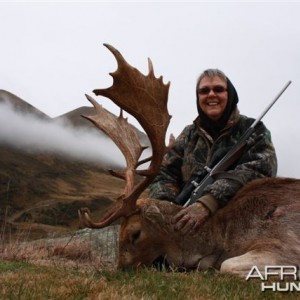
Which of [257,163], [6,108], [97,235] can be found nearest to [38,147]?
[6,108]

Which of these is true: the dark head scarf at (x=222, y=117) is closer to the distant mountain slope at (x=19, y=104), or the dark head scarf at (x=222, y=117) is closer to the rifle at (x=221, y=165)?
the rifle at (x=221, y=165)

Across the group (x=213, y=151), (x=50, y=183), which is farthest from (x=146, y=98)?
(x=50, y=183)

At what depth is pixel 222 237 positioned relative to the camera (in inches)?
262

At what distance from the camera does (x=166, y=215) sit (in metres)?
6.65

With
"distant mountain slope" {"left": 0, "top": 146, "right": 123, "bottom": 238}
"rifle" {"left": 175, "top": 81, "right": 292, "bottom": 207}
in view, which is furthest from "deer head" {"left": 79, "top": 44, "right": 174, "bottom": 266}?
"distant mountain slope" {"left": 0, "top": 146, "right": 123, "bottom": 238}

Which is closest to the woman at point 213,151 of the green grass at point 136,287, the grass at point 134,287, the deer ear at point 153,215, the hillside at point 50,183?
the deer ear at point 153,215

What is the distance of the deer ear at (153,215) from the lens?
21.5 feet

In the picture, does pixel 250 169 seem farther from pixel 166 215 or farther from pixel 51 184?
pixel 51 184

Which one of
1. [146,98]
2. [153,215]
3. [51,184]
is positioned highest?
[146,98]

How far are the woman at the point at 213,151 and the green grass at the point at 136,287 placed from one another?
134 centimetres

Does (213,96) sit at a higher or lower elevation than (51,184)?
higher

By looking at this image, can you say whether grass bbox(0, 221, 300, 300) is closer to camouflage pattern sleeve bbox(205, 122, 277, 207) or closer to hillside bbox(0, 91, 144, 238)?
camouflage pattern sleeve bbox(205, 122, 277, 207)

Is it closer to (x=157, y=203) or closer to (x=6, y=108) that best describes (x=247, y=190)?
(x=157, y=203)

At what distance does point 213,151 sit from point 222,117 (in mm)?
463
